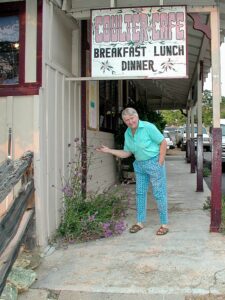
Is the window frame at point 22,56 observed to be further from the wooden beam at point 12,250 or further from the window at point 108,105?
the window at point 108,105

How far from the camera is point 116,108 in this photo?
1156 centimetres

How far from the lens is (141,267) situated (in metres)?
4.91

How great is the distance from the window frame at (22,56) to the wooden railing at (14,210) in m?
0.78

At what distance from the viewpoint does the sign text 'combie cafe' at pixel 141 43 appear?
231 inches

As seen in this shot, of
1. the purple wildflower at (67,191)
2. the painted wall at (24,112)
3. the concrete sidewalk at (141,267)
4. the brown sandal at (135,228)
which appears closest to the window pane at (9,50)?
the painted wall at (24,112)

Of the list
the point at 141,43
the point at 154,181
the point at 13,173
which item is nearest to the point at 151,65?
the point at 141,43

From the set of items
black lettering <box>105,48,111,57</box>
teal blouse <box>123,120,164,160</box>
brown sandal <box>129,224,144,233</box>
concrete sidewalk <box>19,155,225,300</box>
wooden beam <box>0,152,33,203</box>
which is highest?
black lettering <box>105,48,111,57</box>

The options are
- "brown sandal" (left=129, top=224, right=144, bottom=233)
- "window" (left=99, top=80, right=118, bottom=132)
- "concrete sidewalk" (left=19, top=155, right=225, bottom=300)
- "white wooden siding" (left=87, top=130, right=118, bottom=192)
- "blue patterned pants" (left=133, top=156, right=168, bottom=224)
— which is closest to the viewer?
"concrete sidewalk" (left=19, top=155, right=225, bottom=300)

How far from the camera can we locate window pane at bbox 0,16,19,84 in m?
5.65

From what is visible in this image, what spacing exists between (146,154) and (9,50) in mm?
2191

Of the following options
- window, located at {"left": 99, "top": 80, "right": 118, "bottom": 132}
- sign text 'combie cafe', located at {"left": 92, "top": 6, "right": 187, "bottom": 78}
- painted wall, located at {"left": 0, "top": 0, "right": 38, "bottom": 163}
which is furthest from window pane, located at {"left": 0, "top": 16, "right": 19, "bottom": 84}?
window, located at {"left": 99, "top": 80, "right": 118, "bottom": 132}

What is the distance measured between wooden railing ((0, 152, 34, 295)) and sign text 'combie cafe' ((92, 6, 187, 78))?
5.39 ft

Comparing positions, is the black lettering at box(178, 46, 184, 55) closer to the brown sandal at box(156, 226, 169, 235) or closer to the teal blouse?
the teal blouse

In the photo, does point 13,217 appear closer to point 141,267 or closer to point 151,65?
point 141,267
